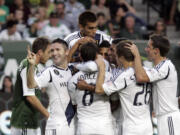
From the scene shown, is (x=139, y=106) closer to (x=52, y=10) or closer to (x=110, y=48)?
(x=110, y=48)

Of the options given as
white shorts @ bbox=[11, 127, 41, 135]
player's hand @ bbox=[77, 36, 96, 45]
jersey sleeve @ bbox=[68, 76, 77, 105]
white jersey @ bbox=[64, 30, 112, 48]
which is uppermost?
white jersey @ bbox=[64, 30, 112, 48]

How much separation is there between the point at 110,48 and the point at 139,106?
39.1 inches

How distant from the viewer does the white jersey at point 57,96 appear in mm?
7910

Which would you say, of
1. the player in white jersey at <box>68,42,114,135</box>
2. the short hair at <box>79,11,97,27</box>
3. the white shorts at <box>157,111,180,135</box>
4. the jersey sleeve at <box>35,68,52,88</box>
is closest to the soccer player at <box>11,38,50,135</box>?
the jersey sleeve at <box>35,68,52,88</box>

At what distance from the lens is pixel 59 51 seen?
7.89 metres

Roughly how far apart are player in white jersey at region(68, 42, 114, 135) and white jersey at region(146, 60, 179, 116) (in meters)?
0.72

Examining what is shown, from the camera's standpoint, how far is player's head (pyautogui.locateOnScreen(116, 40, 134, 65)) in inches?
300

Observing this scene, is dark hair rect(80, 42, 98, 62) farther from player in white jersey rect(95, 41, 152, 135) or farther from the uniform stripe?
the uniform stripe

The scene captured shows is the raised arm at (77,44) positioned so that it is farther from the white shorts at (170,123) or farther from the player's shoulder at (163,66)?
the white shorts at (170,123)

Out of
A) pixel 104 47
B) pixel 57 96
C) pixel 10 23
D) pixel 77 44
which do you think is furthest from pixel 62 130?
pixel 10 23

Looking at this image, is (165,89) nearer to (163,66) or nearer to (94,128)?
(163,66)

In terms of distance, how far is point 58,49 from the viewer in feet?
25.9

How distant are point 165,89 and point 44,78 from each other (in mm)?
1540

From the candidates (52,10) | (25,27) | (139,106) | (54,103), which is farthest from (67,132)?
(52,10)
